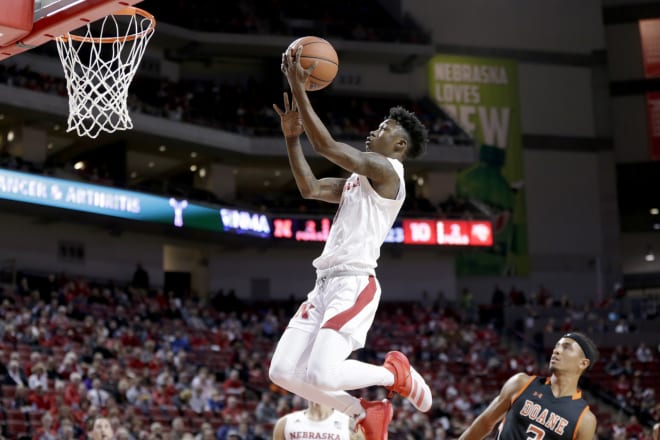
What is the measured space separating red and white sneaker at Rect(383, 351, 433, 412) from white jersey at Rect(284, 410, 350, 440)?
2351 millimetres

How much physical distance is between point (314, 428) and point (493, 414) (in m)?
2.92

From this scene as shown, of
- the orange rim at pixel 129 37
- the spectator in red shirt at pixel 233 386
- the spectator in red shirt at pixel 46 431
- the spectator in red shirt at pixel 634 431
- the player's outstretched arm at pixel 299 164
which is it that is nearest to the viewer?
the player's outstretched arm at pixel 299 164

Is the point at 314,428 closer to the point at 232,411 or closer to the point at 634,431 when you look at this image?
the point at 232,411

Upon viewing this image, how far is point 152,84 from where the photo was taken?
1206 inches

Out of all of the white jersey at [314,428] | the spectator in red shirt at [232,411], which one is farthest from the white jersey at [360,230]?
the spectator in red shirt at [232,411]

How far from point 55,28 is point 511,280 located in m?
29.8

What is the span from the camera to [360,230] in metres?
6.41

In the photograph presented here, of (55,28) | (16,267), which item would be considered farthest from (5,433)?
(16,267)

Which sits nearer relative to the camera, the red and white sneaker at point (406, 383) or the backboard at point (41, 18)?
the red and white sneaker at point (406, 383)

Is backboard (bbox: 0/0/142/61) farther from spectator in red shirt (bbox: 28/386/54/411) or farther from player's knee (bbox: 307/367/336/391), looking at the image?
spectator in red shirt (bbox: 28/386/54/411)

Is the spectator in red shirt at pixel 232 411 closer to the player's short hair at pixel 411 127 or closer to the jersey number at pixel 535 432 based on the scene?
the player's short hair at pixel 411 127

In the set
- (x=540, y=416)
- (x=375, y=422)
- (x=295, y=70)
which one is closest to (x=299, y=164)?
(x=295, y=70)

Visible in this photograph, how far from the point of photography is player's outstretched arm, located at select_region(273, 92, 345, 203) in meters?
6.32

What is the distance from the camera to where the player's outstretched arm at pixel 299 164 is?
20.7 ft
